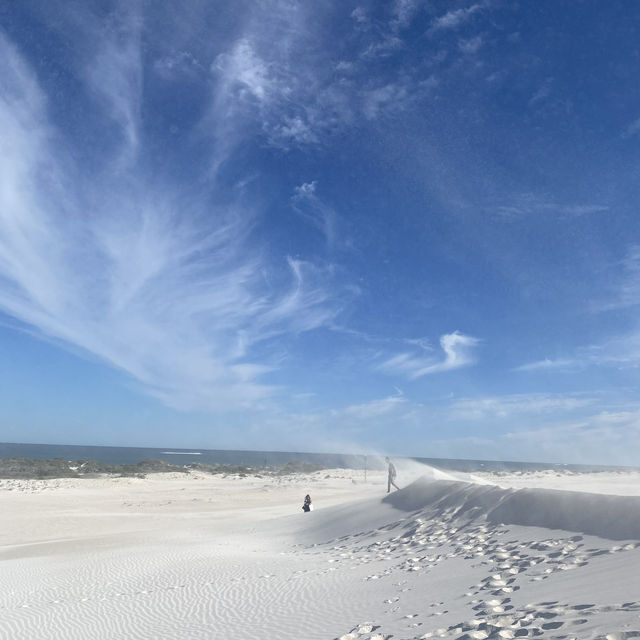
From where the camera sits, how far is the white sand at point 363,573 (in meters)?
6.86

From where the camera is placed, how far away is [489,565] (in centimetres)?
938

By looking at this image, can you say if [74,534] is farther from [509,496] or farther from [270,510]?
[509,496]

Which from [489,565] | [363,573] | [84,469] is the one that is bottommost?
[363,573]

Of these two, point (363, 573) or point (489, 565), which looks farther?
point (363, 573)

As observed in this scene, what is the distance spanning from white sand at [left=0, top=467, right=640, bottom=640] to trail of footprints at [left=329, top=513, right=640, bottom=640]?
35 millimetres

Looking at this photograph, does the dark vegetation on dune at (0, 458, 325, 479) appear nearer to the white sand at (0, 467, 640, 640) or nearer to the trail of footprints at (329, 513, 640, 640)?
the white sand at (0, 467, 640, 640)

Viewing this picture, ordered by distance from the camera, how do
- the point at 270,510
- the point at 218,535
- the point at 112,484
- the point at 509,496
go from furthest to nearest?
1. the point at 112,484
2. the point at 270,510
3. the point at 218,535
4. the point at 509,496

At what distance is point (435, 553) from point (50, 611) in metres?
7.56

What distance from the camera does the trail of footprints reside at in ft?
19.2

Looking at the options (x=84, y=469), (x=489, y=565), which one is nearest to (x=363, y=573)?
(x=489, y=565)

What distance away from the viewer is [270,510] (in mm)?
28969

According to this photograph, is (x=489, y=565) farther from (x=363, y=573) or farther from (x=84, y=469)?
(x=84, y=469)

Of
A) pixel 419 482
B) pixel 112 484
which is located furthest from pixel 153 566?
pixel 112 484

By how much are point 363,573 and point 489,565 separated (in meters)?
2.79
